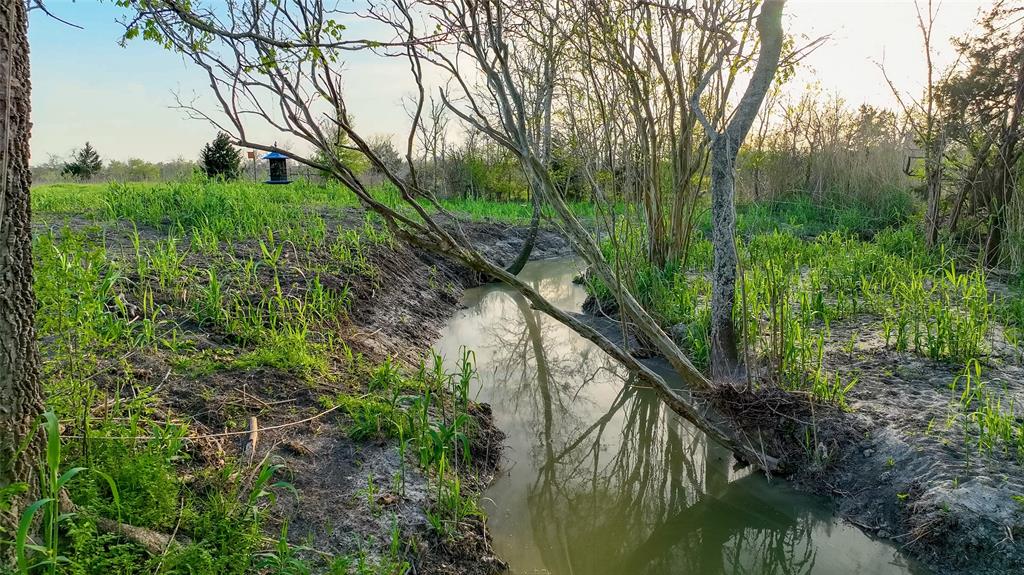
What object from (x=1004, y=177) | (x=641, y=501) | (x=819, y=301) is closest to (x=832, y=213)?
(x=1004, y=177)

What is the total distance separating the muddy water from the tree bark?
0.64 meters

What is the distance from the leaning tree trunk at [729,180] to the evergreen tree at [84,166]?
82.9 ft

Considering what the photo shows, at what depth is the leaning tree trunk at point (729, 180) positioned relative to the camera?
356 cm

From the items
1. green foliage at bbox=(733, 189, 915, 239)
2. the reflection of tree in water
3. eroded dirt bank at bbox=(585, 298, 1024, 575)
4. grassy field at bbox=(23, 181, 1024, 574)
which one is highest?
green foliage at bbox=(733, 189, 915, 239)

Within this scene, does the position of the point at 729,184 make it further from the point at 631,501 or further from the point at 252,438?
the point at 252,438

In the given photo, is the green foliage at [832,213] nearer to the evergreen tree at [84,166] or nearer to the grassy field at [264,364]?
the grassy field at [264,364]

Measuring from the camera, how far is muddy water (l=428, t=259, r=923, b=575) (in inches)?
108

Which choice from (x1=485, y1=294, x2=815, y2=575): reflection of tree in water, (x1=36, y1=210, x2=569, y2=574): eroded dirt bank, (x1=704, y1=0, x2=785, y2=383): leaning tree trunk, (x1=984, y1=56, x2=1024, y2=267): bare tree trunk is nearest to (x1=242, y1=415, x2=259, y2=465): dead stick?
(x1=36, y1=210, x2=569, y2=574): eroded dirt bank

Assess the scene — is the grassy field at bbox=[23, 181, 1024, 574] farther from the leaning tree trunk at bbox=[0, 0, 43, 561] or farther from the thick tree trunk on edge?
the thick tree trunk on edge

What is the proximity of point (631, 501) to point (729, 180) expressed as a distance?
2.09 meters

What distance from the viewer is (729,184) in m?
3.70

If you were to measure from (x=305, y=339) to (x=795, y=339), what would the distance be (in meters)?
3.32

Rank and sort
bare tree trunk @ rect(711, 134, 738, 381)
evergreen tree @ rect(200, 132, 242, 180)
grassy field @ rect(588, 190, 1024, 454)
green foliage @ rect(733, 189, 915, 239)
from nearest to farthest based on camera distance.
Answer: grassy field @ rect(588, 190, 1024, 454) < bare tree trunk @ rect(711, 134, 738, 381) < green foliage @ rect(733, 189, 915, 239) < evergreen tree @ rect(200, 132, 242, 180)

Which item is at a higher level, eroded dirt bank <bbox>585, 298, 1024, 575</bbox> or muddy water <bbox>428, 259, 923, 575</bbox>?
eroded dirt bank <bbox>585, 298, 1024, 575</bbox>
